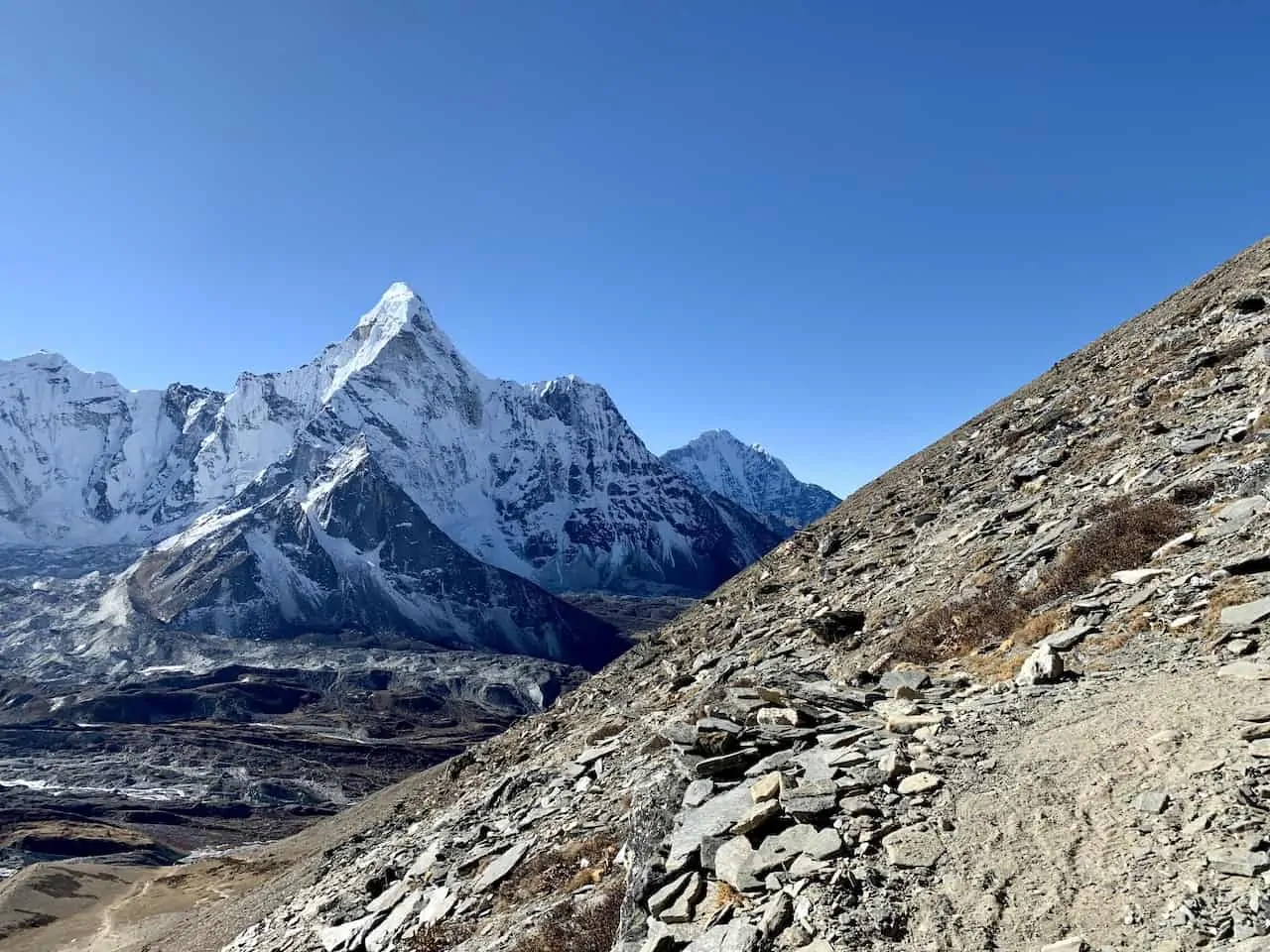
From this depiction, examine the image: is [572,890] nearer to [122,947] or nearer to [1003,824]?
[1003,824]

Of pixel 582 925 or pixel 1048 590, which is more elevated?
pixel 1048 590

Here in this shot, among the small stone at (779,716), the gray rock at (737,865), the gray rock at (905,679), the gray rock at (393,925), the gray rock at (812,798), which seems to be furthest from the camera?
the gray rock at (393,925)

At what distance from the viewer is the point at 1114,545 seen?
47.4ft

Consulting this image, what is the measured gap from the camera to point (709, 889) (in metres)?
8.74

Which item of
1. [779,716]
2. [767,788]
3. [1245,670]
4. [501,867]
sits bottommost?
[1245,670]

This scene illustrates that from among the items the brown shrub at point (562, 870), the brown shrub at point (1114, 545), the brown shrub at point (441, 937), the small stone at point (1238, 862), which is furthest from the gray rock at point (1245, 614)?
the brown shrub at point (441, 937)

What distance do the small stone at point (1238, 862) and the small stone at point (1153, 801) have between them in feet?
2.61

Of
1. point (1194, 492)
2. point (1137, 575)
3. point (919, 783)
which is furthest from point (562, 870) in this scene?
point (1194, 492)

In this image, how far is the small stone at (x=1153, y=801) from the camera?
24.3ft

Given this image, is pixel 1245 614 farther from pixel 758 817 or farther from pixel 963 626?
pixel 758 817

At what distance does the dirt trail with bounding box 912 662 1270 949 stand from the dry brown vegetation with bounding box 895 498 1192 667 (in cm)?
414

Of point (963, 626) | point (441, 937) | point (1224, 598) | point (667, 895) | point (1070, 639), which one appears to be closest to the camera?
point (667, 895)

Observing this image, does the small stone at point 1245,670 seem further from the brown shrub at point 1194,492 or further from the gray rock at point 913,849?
the brown shrub at point 1194,492

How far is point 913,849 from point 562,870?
24.6 feet
